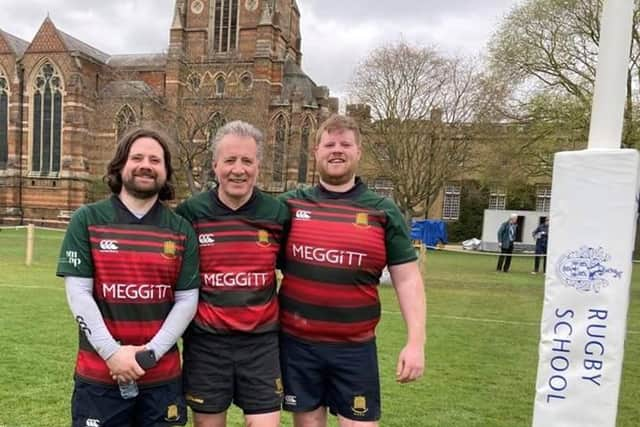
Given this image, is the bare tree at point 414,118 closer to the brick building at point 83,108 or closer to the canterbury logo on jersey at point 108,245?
the brick building at point 83,108

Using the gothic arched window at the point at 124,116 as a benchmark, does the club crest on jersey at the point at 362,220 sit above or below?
below

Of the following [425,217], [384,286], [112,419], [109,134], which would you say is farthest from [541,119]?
[109,134]

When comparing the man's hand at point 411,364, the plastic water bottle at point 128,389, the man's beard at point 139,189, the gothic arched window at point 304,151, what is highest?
the gothic arched window at point 304,151

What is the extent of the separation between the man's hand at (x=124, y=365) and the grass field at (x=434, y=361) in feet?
6.30

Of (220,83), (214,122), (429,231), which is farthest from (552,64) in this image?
(220,83)

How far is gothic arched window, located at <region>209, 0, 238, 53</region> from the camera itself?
1618 inches

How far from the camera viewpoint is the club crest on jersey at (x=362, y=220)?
8.57 ft

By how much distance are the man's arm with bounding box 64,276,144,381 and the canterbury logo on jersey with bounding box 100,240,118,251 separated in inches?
6.6

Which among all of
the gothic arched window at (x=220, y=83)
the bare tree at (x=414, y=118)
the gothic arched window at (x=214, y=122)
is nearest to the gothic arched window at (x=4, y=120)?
the gothic arched window at (x=220, y=83)

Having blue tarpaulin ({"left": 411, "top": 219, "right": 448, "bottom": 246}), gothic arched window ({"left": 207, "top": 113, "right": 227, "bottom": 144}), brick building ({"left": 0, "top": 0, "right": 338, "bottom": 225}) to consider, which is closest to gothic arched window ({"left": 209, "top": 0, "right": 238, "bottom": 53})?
brick building ({"left": 0, "top": 0, "right": 338, "bottom": 225})

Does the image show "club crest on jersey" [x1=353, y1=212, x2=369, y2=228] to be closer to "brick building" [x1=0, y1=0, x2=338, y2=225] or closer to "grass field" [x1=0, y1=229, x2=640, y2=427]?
"grass field" [x1=0, y1=229, x2=640, y2=427]

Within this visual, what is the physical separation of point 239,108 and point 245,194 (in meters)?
29.4

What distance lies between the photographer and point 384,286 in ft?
36.4

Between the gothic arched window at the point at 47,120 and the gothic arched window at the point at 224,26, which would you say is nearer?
the gothic arched window at the point at 47,120
